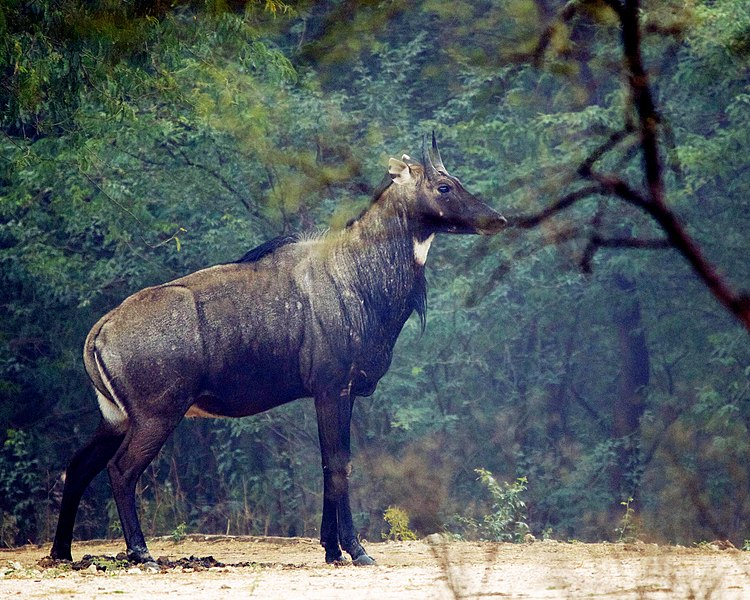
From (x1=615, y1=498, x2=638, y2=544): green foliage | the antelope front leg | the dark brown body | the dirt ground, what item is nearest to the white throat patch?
the dark brown body

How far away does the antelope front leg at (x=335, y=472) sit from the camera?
9195 mm

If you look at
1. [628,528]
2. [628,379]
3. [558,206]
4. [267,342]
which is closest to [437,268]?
[628,379]

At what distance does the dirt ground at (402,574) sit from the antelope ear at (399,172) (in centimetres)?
266

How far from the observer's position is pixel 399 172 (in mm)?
9961

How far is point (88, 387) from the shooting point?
644 inches

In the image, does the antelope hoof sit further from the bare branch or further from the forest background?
the forest background

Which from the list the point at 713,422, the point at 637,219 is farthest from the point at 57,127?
the point at 713,422

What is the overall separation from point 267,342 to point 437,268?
763 centimetres

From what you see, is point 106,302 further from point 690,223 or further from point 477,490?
point 690,223

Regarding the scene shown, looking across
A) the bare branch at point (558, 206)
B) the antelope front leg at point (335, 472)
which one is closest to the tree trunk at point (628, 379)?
the antelope front leg at point (335, 472)

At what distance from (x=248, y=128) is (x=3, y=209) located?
9.17ft

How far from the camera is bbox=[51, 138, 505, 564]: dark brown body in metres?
9.09

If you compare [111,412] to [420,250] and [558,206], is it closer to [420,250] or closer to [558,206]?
[420,250]

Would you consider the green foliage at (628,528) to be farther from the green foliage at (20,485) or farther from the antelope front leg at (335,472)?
the green foliage at (20,485)
